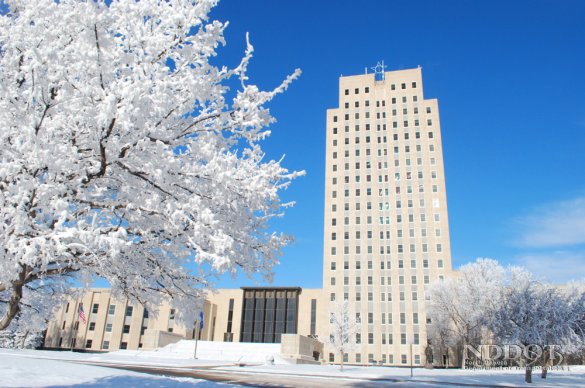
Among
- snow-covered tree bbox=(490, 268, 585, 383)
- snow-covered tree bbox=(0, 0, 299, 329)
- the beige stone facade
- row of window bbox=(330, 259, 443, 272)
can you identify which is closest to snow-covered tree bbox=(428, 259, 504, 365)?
snow-covered tree bbox=(490, 268, 585, 383)

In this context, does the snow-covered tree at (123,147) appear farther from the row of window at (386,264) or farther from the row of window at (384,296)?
the row of window at (386,264)

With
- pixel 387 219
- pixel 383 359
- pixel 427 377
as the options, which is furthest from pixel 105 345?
pixel 427 377

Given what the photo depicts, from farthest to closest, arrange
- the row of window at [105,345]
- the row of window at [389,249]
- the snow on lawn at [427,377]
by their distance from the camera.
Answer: the row of window at [389,249], the row of window at [105,345], the snow on lawn at [427,377]

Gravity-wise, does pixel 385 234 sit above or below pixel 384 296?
above

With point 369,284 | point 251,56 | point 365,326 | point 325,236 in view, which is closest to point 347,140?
point 325,236

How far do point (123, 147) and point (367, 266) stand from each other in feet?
233

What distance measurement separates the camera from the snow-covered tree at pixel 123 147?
656cm

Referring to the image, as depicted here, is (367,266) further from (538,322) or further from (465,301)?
(538,322)

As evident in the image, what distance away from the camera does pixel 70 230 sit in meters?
6.30

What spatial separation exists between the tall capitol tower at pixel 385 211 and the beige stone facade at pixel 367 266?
18 cm

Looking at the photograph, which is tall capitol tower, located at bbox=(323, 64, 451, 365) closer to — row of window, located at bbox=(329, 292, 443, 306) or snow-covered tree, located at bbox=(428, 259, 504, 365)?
row of window, located at bbox=(329, 292, 443, 306)

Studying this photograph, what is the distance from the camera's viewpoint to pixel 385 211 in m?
78.1

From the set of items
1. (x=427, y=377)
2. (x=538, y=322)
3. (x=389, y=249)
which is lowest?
(x=427, y=377)

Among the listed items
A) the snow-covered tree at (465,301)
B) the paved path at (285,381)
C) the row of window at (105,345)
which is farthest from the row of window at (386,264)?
the paved path at (285,381)
